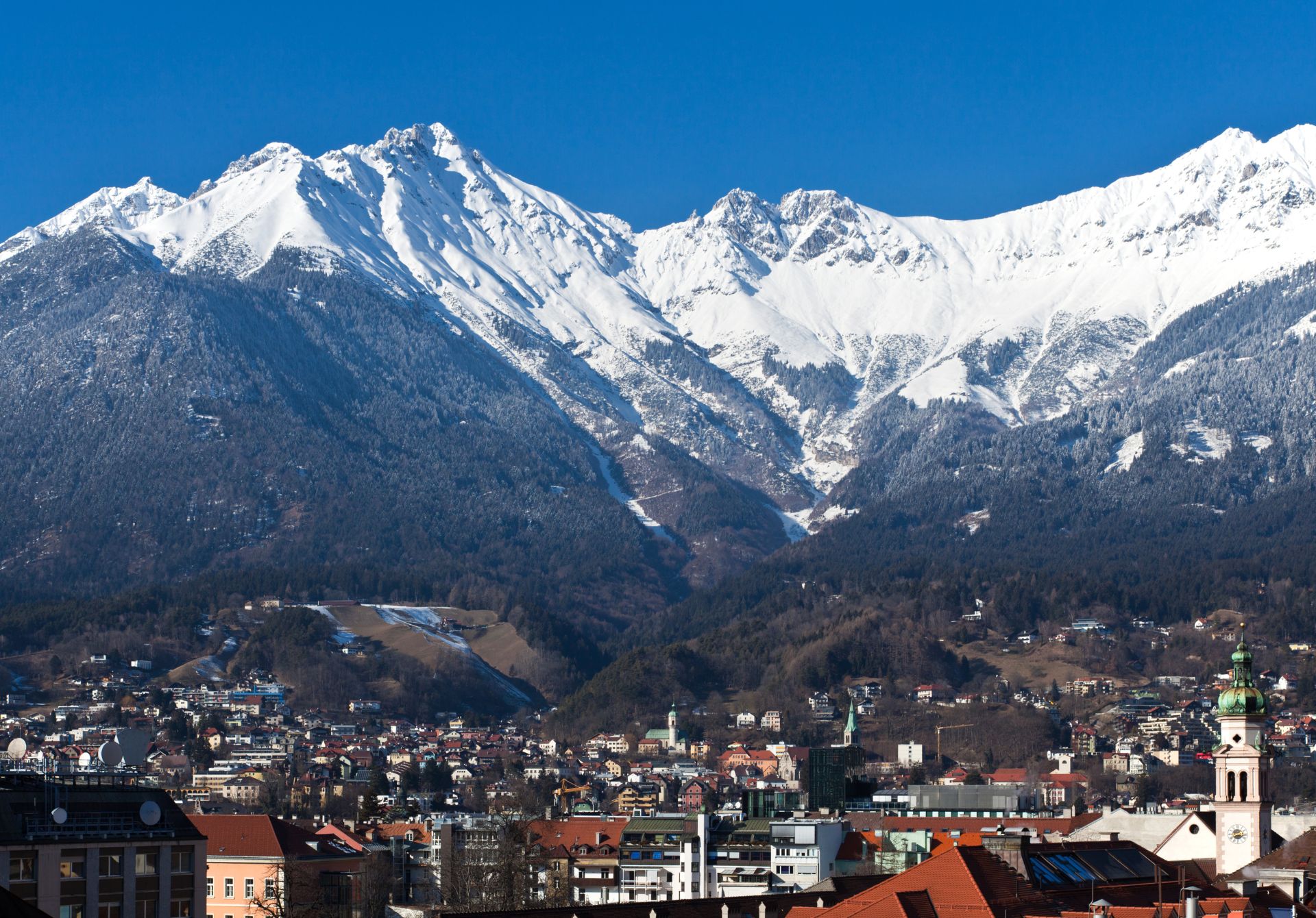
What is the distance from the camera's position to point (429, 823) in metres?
150

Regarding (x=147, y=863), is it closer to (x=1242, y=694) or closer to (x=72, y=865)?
(x=72, y=865)

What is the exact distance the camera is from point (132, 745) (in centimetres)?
7719

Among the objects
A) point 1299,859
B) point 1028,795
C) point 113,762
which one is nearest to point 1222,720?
point 1299,859

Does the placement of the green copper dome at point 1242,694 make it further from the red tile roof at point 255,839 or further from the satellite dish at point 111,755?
the satellite dish at point 111,755

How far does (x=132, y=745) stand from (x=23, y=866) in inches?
422

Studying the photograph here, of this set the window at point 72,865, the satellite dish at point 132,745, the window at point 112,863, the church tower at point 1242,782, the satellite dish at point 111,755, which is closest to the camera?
the window at point 72,865

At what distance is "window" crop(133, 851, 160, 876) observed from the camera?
70688 mm

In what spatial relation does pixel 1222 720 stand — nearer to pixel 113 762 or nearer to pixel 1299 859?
pixel 1299 859

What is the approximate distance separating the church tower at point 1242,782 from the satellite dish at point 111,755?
39.8 metres

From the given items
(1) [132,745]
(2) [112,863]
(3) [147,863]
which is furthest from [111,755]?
(2) [112,863]

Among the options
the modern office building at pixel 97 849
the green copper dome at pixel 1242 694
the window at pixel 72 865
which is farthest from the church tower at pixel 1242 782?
the window at pixel 72 865

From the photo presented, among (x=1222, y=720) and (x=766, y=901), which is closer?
(x=766, y=901)

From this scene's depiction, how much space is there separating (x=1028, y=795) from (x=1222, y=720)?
2868 inches

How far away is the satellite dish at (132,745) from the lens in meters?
76.3
